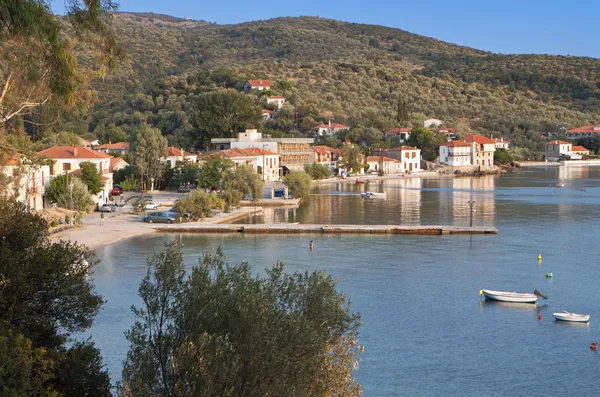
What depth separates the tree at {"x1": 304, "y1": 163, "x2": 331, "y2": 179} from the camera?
79.6 m

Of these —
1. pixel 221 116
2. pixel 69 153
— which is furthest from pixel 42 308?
pixel 221 116

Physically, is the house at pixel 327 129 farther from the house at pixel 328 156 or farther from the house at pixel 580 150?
the house at pixel 580 150

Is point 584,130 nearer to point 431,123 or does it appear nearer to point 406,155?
point 431,123

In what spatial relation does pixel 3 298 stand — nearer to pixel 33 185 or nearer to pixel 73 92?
pixel 73 92

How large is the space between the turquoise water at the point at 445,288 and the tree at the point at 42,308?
525 cm

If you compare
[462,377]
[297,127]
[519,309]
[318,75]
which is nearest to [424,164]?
[297,127]

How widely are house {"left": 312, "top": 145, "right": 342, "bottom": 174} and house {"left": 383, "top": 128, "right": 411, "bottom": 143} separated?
15990 millimetres

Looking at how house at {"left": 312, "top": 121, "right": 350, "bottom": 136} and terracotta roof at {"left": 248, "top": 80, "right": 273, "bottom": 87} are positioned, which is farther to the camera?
terracotta roof at {"left": 248, "top": 80, "right": 273, "bottom": 87}

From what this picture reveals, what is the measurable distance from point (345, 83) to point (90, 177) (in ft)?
288

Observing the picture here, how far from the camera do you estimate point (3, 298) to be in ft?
44.3

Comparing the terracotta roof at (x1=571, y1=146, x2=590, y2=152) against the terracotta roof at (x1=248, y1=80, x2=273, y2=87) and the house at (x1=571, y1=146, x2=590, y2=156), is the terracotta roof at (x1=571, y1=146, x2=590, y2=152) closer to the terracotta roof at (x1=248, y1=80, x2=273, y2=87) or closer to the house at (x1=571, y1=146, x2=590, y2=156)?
the house at (x1=571, y1=146, x2=590, y2=156)

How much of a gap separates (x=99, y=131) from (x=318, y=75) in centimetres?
5161

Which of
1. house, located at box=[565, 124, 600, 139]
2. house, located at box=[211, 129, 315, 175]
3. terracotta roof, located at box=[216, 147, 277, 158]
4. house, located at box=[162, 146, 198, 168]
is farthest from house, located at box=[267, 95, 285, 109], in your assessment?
house, located at box=[565, 124, 600, 139]

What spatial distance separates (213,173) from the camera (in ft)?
186
